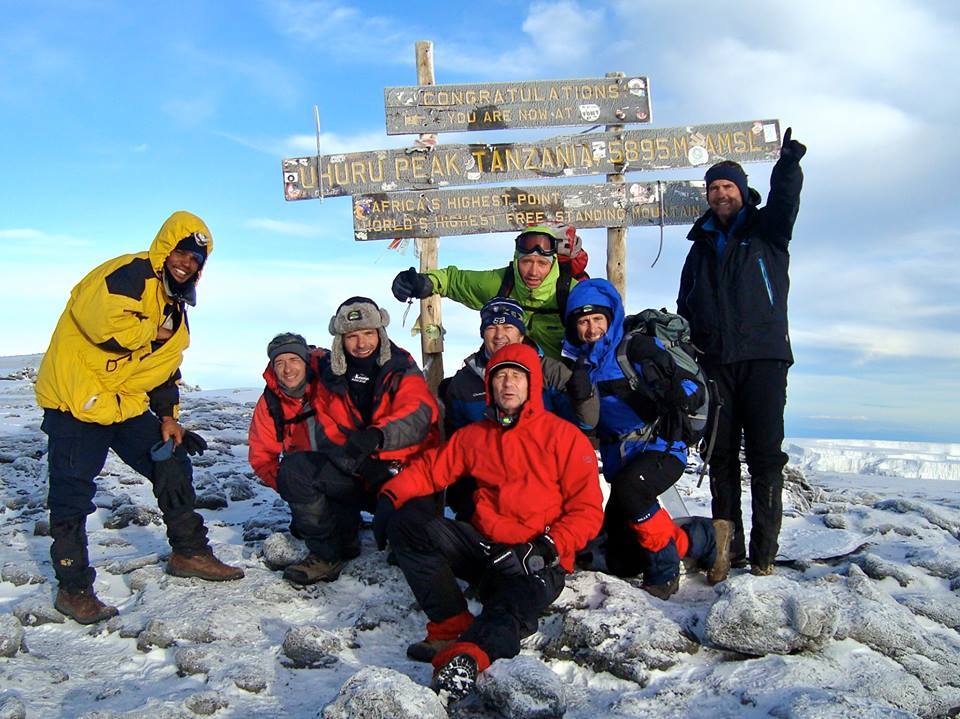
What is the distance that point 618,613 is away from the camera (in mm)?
3930

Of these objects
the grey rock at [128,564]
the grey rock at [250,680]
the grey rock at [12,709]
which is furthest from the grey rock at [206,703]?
the grey rock at [128,564]

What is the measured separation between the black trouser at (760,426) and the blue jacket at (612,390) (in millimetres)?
564

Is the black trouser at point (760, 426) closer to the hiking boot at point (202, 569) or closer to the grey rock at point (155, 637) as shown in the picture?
the hiking boot at point (202, 569)

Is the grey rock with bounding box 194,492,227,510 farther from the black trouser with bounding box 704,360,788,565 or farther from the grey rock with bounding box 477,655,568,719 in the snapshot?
the black trouser with bounding box 704,360,788,565

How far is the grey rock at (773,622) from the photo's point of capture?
3.51 m

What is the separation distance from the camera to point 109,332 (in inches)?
166

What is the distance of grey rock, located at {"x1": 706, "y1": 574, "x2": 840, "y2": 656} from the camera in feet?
11.5

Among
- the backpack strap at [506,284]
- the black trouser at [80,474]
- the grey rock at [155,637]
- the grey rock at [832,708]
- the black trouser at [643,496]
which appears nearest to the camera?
the grey rock at [832,708]

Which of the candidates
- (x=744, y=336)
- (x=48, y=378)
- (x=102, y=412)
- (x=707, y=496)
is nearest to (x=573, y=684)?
(x=744, y=336)

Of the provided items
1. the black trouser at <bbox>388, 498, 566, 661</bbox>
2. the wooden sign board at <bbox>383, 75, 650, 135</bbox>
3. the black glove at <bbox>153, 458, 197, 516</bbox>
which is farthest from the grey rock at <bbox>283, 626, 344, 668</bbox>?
the wooden sign board at <bbox>383, 75, 650, 135</bbox>

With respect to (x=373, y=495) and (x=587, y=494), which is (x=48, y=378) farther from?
(x=587, y=494)

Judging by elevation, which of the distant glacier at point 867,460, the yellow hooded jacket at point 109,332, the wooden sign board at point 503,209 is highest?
the wooden sign board at point 503,209

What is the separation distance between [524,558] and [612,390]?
140 centimetres

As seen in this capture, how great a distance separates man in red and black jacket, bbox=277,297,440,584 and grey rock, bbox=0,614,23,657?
1478 mm
